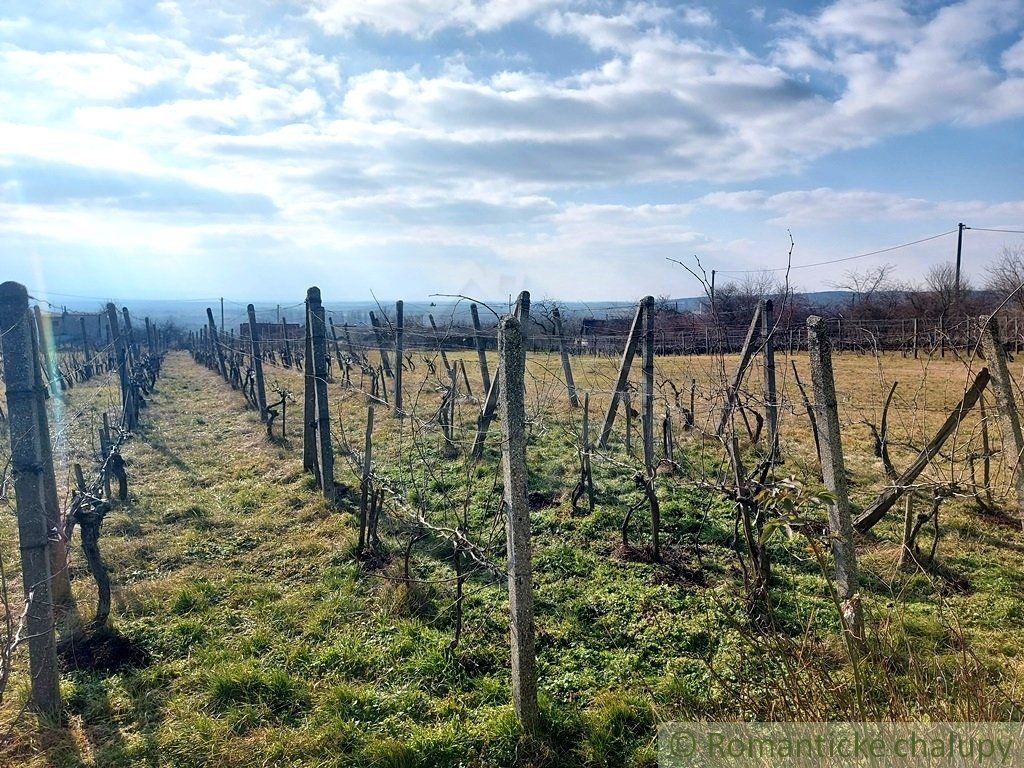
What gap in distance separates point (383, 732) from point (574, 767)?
2.95 feet

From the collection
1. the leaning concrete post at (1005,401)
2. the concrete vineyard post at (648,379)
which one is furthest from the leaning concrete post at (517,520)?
the concrete vineyard post at (648,379)

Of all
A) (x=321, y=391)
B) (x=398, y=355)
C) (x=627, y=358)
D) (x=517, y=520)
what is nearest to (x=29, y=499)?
(x=517, y=520)

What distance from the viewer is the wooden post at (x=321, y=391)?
6387mm

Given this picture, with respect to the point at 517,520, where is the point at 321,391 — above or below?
above

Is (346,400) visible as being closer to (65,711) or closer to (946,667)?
(65,711)

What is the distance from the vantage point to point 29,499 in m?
3.01

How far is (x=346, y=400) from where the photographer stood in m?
12.8

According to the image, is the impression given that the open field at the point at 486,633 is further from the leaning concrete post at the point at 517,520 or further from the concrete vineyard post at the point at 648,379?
the concrete vineyard post at the point at 648,379

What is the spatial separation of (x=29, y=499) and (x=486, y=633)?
250 cm

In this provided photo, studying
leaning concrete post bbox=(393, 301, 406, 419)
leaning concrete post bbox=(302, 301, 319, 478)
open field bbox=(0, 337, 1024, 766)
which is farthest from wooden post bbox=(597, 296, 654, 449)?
leaning concrete post bbox=(302, 301, 319, 478)

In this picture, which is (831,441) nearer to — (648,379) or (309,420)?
(648,379)

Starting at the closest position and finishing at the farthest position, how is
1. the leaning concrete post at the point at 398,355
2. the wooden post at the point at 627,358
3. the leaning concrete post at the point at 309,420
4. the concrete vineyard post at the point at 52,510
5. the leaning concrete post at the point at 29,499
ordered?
the leaning concrete post at the point at 29,499
the concrete vineyard post at the point at 52,510
the wooden post at the point at 627,358
the leaning concrete post at the point at 309,420
the leaning concrete post at the point at 398,355

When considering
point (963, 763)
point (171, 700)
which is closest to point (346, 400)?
point (171, 700)

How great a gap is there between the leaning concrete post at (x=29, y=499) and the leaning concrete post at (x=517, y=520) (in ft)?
7.56
